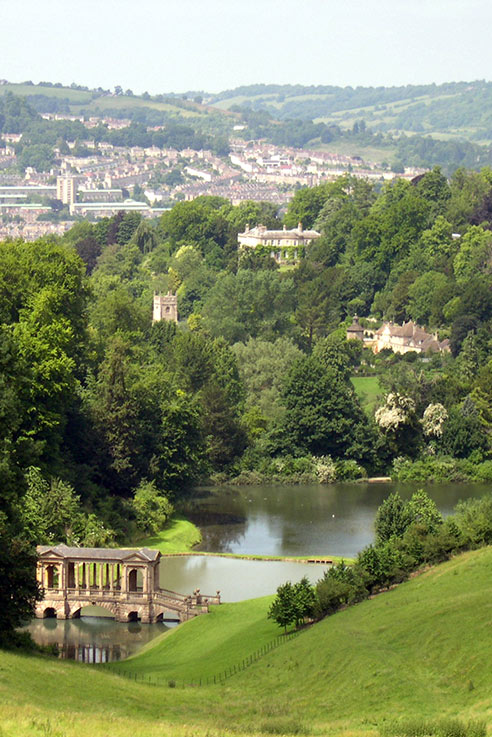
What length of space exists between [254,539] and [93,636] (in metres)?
14.7

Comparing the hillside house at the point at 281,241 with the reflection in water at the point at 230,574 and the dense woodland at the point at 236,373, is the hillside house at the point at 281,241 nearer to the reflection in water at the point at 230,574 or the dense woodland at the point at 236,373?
the dense woodland at the point at 236,373

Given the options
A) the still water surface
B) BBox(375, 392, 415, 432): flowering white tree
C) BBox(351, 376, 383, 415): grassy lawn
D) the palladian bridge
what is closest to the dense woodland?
BBox(375, 392, 415, 432): flowering white tree

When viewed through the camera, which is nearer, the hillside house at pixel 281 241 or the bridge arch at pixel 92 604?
the bridge arch at pixel 92 604

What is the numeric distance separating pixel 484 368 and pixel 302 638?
42486mm

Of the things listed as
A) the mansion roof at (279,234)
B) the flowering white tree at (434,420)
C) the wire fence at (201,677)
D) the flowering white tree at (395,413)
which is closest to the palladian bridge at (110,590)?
the wire fence at (201,677)

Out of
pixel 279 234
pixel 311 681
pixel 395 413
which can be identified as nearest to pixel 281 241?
pixel 279 234

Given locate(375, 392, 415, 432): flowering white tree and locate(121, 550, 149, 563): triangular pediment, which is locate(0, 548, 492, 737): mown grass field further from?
locate(375, 392, 415, 432): flowering white tree

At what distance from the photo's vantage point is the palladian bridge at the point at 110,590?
49344 millimetres

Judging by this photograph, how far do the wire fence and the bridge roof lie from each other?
24.2 feet

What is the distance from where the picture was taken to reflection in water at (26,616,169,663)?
45719 mm

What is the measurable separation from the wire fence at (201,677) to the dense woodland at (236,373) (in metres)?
4.45

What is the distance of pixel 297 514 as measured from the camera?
66.5m

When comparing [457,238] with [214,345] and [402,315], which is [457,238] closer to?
[402,315]

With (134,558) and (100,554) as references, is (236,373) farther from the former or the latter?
(134,558)
